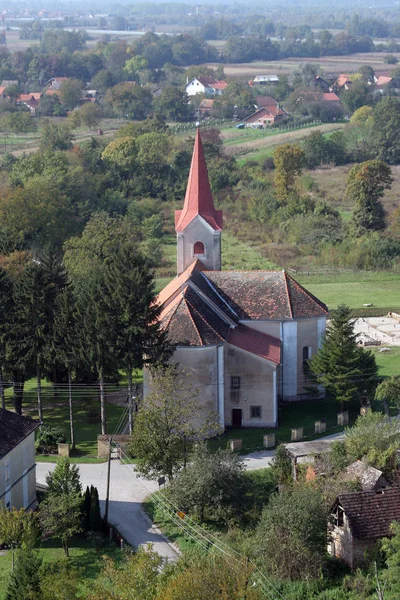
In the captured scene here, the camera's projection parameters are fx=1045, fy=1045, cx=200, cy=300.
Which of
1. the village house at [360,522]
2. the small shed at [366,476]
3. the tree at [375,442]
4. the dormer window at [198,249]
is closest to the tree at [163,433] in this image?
the tree at [375,442]

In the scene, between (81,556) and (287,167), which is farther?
(287,167)

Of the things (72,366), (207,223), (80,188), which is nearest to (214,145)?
(80,188)

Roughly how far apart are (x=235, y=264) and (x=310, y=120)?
7267 cm

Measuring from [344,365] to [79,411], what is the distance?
530 inches

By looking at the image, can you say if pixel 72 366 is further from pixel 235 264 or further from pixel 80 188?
pixel 80 188

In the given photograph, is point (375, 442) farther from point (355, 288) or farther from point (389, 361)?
point (355, 288)

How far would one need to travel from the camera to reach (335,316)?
51.1 m

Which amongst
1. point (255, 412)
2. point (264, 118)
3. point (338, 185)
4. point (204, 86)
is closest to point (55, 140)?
point (338, 185)

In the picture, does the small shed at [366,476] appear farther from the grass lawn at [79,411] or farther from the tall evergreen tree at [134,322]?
the grass lawn at [79,411]

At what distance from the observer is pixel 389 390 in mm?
49469

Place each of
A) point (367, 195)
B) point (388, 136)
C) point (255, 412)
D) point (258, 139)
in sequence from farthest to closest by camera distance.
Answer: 1. point (258, 139)
2. point (388, 136)
3. point (367, 195)
4. point (255, 412)

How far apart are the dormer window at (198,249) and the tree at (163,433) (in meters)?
12.5

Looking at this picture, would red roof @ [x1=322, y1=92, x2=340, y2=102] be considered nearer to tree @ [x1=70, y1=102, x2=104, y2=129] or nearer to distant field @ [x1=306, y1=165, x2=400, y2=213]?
tree @ [x1=70, y1=102, x2=104, y2=129]

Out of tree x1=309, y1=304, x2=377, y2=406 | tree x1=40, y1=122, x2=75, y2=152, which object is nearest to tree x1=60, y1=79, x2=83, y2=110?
tree x1=40, y1=122, x2=75, y2=152
